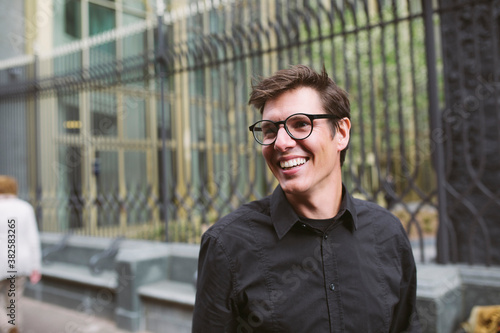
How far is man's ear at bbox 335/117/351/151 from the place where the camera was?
1600mm

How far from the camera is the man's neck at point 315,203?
1544 millimetres

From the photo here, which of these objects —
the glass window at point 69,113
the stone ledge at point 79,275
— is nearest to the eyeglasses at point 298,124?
the stone ledge at point 79,275

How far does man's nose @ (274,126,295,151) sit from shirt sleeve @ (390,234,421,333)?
0.63 meters

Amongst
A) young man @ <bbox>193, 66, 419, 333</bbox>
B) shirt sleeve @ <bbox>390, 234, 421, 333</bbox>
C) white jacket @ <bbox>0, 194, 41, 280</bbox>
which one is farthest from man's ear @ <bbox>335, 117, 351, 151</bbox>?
white jacket @ <bbox>0, 194, 41, 280</bbox>

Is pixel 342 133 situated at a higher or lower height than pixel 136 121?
lower

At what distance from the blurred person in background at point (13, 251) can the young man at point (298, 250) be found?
3.51 metres

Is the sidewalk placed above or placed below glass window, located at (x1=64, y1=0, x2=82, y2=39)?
below

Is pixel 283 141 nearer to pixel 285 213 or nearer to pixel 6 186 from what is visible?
pixel 285 213

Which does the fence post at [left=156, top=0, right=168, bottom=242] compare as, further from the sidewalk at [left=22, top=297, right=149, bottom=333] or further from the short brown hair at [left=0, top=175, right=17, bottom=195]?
the short brown hair at [left=0, top=175, right=17, bottom=195]

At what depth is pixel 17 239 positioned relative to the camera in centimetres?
444

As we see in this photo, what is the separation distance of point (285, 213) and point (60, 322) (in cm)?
500

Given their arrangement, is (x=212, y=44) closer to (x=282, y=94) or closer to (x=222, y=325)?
(x=282, y=94)

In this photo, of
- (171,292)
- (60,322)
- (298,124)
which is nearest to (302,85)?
(298,124)

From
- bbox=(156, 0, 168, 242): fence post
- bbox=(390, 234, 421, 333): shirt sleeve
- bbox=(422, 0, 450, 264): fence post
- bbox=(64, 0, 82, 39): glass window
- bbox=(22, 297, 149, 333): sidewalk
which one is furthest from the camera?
bbox=(64, 0, 82, 39): glass window
